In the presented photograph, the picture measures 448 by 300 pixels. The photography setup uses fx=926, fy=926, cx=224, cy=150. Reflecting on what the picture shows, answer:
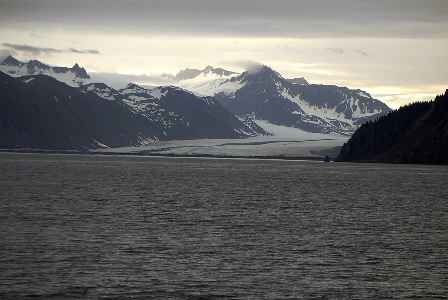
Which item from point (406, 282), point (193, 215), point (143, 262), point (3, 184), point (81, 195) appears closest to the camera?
point (406, 282)

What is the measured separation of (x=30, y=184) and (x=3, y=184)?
4.63 m

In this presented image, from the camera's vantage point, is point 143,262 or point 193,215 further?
point 193,215

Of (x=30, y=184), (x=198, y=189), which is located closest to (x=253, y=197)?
(x=198, y=189)

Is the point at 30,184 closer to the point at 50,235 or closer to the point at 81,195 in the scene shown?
the point at 81,195

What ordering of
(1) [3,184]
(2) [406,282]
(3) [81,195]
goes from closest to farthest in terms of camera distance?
(2) [406,282] → (3) [81,195] → (1) [3,184]

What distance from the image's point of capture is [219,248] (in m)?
61.8

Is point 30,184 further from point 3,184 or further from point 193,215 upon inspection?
point 193,215

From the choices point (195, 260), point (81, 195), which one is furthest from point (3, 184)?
point (195, 260)

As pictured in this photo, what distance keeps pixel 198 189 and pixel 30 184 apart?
2485 centimetres

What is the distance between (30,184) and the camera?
5364 inches

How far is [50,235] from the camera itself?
66.1 meters

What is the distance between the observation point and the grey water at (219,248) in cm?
4741

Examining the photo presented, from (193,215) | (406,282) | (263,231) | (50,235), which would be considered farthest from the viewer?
(193,215)

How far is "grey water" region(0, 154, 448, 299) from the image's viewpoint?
156 feet
